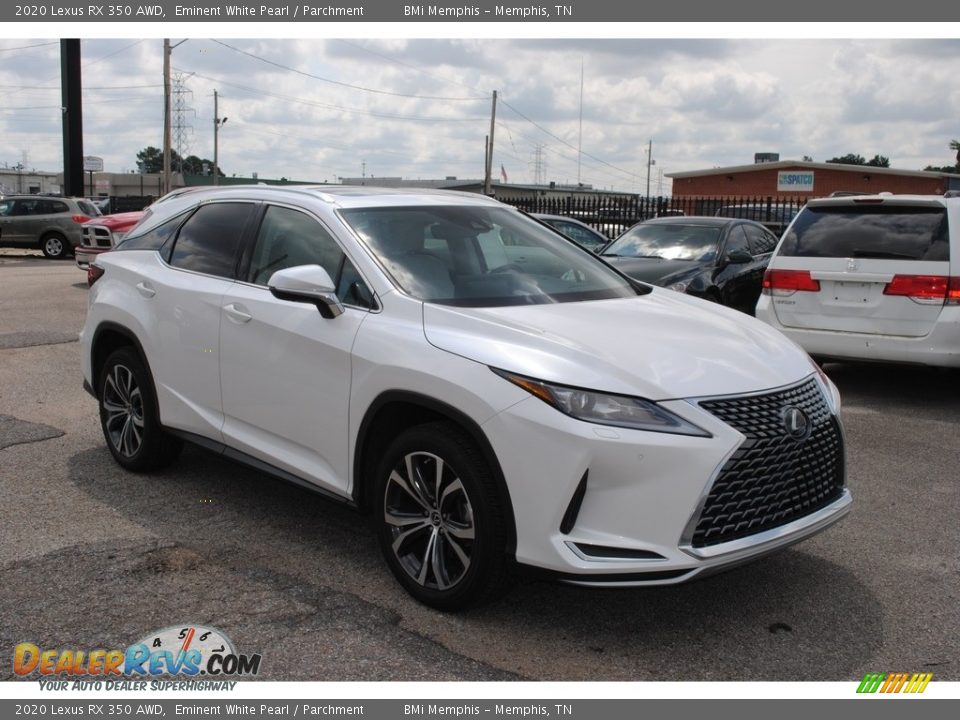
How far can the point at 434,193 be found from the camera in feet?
16.9

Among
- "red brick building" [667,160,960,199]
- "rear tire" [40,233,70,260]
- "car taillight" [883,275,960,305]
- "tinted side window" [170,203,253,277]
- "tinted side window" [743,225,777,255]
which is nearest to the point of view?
"tinted side window" [170,203,253,277]

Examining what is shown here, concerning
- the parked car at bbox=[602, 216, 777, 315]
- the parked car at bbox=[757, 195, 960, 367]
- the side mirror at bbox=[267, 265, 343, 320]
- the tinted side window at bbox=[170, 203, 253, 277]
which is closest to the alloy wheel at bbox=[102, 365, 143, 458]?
the tinted side window at bbox=[170, 203, 253, 277]

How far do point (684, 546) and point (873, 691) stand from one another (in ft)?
2.72

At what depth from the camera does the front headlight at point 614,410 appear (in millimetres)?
3363

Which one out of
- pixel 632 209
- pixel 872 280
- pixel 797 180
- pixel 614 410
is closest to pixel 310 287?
pixel 614 410

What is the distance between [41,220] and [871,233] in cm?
2154

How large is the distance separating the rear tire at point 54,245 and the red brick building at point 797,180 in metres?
38.0

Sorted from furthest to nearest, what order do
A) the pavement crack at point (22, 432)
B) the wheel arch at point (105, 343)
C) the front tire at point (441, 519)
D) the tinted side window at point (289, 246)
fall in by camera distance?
the pavement crack at point (22, 432), the wheel arch at point (105, 343), the tinted side window at point (289, 246), the front tire at point (441, 519)

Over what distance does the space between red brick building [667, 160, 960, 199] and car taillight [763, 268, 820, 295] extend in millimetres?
44549

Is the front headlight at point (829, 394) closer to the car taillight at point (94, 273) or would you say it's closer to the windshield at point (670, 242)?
the car taillight at point (94, 273)

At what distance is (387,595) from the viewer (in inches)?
159

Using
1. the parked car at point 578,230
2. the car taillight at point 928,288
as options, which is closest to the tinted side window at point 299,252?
the car taillight at point 928,288

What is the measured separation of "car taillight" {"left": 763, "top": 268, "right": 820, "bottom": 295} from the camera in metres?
8.30

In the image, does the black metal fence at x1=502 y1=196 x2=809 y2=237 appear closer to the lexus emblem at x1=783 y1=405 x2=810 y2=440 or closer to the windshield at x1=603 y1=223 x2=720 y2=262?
the windshield at x1=603 y1=223 x2=720 y2=262
